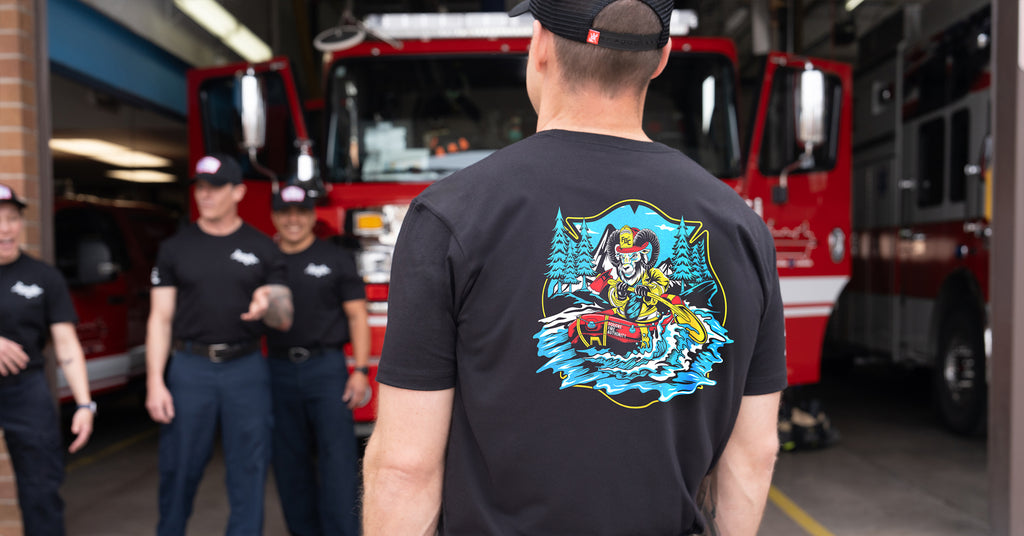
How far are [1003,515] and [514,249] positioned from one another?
438cm

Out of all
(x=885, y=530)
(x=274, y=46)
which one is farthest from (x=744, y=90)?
(x=274, y=46)

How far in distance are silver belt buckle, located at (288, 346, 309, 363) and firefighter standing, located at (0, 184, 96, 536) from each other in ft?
3.17

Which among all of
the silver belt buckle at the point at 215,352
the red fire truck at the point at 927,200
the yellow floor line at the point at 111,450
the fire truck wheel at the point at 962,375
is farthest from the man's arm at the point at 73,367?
the fire truck wheel at the point at 962,375

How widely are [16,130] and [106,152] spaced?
8.64 metres

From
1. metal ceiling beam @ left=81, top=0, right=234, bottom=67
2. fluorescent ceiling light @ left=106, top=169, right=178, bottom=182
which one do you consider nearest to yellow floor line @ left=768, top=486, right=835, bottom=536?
metal ceiling beam @ left=81, top=0, right=234, bottom=67

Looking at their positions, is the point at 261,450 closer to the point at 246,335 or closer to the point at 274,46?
the point at 246,335

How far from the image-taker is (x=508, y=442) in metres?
1.33

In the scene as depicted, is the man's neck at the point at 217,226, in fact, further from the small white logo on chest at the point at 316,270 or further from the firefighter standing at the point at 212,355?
the small white logo on chest at the point at 316,270

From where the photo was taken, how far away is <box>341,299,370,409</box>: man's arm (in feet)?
15.3

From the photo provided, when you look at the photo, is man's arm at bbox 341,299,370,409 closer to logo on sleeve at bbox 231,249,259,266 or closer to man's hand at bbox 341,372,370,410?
man's hand at bbox 341,372,370,410

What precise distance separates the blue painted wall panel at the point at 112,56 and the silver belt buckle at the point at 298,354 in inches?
152

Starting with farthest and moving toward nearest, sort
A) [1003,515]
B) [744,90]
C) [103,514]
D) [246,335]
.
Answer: [744,90], [103,514], [1003,515], [246,335]

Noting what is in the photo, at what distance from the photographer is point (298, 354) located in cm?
455

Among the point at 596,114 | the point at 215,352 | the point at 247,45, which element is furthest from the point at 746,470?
the point at 247,45
